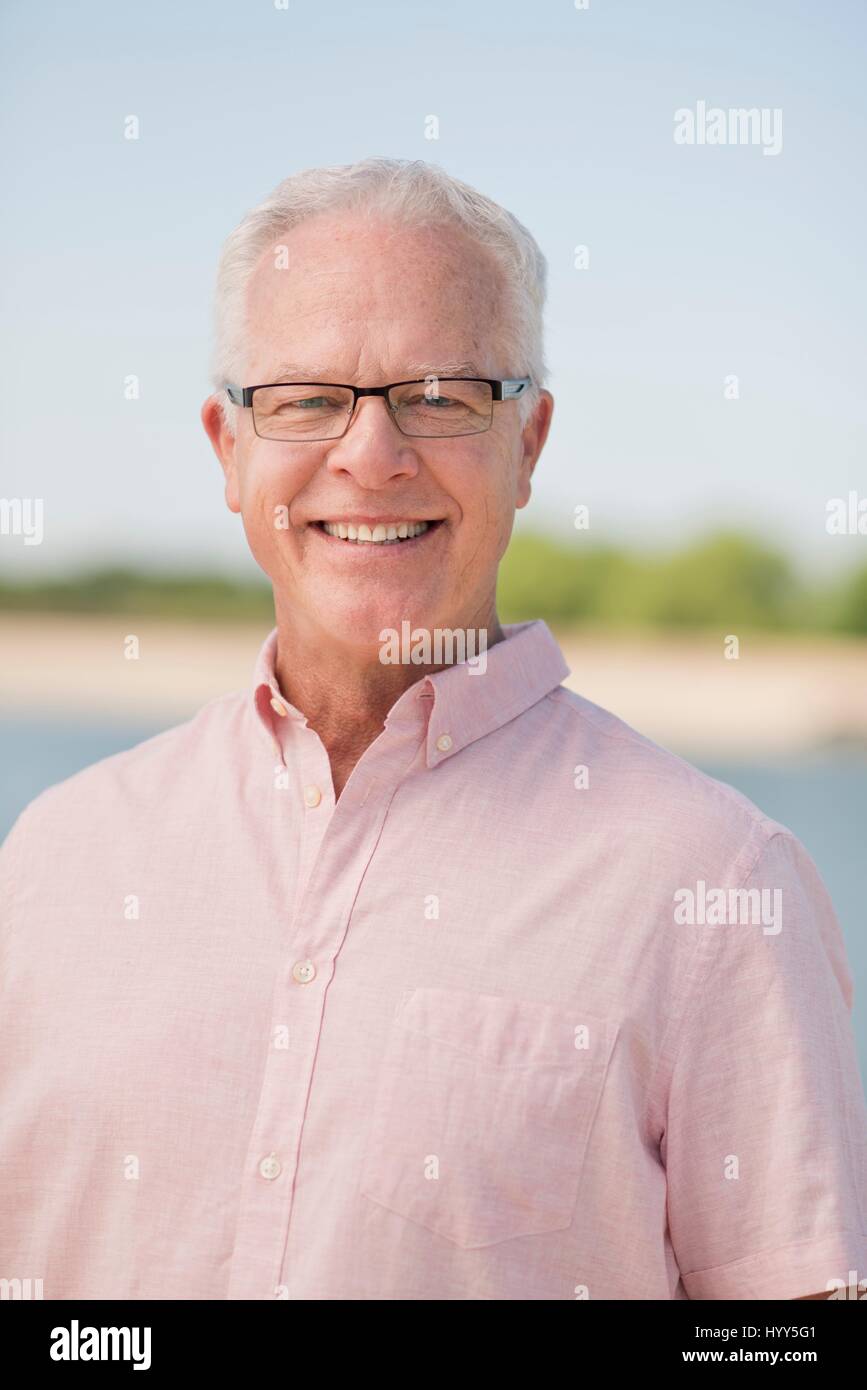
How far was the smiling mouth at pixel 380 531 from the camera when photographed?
3.59 feet

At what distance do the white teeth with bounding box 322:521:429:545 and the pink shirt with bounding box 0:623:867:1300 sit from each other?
0.11 m

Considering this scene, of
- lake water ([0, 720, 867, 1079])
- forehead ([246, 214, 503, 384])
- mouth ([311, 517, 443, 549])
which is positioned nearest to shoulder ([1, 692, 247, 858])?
mouth ([311, 517, 443, 549])

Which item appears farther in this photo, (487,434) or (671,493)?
(671,493)

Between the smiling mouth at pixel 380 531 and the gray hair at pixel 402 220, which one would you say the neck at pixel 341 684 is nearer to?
the smiling mouth at pixel 380 531

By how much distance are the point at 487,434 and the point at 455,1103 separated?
52 centimetres

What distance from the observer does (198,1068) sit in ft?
3.46

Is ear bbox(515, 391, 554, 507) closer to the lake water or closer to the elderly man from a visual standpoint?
the elderly man

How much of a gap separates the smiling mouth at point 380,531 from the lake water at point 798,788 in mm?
4720

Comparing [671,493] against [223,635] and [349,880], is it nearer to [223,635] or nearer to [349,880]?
[223,635]

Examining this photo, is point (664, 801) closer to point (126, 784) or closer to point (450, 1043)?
point (450, 1043)

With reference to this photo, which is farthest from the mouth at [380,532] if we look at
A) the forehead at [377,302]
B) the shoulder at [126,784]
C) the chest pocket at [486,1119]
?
the chest pocket at [486,1119]

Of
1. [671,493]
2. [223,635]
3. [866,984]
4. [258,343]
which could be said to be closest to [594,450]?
[671,493]

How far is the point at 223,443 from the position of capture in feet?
4.09
